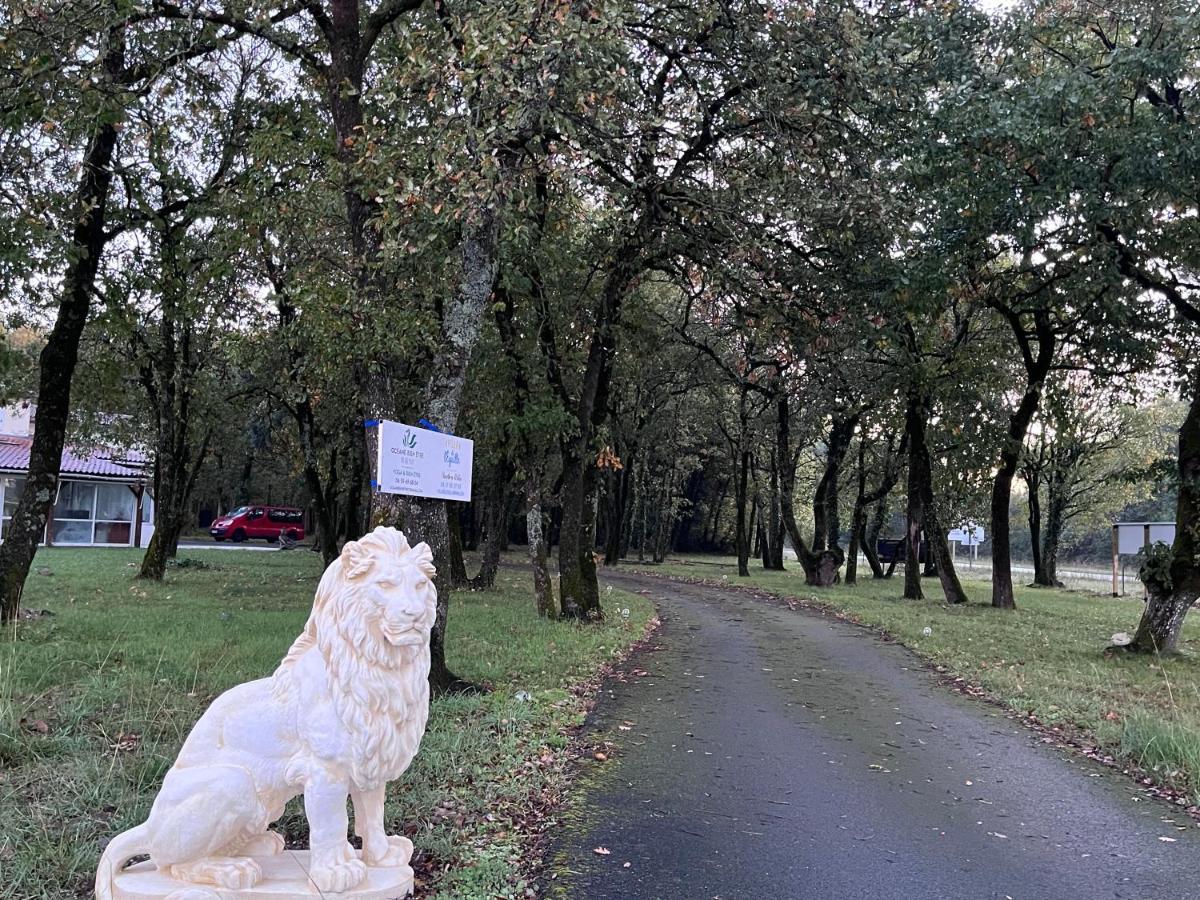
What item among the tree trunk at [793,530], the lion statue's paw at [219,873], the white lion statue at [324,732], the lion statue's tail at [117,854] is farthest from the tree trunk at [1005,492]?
the lion statue's tail at [117,854]

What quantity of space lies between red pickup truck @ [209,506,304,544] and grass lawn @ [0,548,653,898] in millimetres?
29267

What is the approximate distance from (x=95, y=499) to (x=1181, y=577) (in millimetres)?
34165

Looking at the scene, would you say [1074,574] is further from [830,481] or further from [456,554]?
[456,554]

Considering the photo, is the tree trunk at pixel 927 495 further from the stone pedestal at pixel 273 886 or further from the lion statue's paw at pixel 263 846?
the lion statue's paw at pixel 263 846

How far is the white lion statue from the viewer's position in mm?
2941

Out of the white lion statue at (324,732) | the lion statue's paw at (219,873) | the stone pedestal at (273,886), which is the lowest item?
the stone pedestal at (273,886)

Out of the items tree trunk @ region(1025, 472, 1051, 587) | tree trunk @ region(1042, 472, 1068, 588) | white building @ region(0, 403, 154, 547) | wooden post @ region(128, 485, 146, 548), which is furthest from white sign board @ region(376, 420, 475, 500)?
wooden post @ region(128, 485, 146, 548)

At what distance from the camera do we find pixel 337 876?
9.89 ft

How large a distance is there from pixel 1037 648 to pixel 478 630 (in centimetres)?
784

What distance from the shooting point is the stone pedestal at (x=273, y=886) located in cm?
287

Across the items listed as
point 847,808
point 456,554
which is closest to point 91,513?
point 456,554

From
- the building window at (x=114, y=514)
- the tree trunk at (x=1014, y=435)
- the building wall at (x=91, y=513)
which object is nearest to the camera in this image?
the tree trunk at (x=1014, y=435)

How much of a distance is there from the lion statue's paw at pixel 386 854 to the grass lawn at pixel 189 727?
36cm

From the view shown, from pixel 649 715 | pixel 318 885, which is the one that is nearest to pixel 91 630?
pixel 649 715
